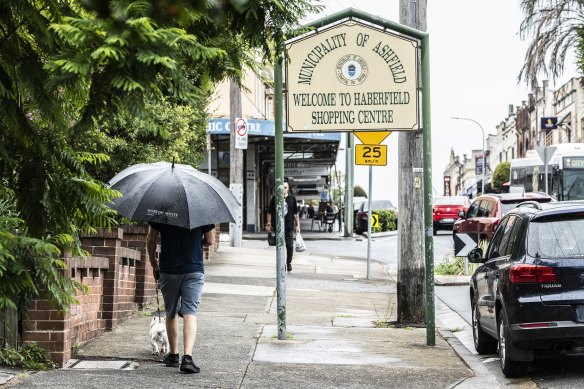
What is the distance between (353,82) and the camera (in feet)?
33.6

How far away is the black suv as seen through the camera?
7.62 meters

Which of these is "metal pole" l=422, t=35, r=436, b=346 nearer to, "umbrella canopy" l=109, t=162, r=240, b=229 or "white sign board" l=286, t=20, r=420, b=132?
"white sign board" l=286, t=20, r=420, b=132

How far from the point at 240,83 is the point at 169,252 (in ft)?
8.37

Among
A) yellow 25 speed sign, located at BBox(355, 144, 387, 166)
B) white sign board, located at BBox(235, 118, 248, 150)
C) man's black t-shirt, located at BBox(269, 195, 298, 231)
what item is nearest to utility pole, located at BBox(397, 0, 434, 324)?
yellow 25 speed sign, located at BBox(355, 144, 387, 166)

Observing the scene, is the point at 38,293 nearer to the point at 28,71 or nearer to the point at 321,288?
the point at 28,71

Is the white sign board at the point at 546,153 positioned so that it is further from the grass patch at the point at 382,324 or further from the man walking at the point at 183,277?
the man walking at the point at 183,277

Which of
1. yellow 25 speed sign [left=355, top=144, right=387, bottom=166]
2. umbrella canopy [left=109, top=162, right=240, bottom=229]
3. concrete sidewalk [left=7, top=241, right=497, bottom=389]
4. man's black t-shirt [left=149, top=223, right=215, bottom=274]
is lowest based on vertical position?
concrete sidewalk [left=7, top=241, right=497, bottom=389]

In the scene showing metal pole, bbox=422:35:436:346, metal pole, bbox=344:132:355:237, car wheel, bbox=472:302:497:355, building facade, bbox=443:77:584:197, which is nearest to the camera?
car wheel, bbox=472:302:497:355

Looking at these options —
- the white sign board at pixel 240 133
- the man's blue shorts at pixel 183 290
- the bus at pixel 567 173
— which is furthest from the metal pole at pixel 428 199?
the bus at pixel 567 173

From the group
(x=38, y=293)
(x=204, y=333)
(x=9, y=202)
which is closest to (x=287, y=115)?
(x=204, y=333)

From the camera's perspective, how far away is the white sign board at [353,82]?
10219mm

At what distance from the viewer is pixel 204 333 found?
1025 centimetres

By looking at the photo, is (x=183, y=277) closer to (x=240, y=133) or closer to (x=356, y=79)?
(x=356, y=79)

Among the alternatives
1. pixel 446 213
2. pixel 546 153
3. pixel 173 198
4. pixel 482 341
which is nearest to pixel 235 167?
pixel 546 153
